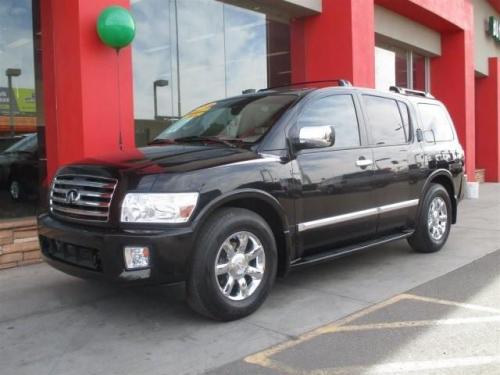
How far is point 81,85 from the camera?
6574mm

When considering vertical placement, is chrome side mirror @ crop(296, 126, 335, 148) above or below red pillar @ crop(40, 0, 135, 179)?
below

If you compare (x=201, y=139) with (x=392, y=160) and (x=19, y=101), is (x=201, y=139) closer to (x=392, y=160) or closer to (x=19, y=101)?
(x=392, y=160)

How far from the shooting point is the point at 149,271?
399cm

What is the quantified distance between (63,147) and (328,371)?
4.69m

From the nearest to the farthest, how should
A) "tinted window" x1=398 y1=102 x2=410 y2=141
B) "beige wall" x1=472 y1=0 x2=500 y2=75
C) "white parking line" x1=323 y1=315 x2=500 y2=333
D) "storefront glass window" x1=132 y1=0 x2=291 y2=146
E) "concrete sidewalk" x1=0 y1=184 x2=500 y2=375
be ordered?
1. "concrete sidewalk" x1=0 y1=184 x2=500 y2=375
2. "white parking line" x1=323 y1=315 x2=500 y2=333
3. "tinted window" x1=398 y1=102 x2=410 y2=141
4. "storefront glass window" x1=132 y1=0 x2=291 y2=146
5. "beige wall" x1=472 y1=0 x2=500 y2=75

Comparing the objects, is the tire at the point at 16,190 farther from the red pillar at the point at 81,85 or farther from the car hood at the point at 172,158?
the car hood at the point at 172,158

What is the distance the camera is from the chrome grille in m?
4.16

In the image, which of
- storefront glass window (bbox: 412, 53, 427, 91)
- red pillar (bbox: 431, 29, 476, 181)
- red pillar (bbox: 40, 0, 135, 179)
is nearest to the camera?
red pillar (bbox: 40, 0, 135, 179)

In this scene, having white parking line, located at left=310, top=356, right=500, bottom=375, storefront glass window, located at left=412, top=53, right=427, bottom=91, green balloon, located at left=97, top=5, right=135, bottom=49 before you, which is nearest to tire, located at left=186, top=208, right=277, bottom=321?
white parking line, located at left=310, top=356, right=500, bottom=375

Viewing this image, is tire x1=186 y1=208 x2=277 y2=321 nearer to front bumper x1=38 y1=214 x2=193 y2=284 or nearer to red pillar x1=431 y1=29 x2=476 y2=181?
front bumper x1=38 y1=214 x2=193 y2=284

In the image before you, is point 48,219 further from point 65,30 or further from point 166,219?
point 65,30

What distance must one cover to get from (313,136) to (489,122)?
16956 mm

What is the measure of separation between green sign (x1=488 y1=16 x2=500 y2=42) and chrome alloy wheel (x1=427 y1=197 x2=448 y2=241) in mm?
14865

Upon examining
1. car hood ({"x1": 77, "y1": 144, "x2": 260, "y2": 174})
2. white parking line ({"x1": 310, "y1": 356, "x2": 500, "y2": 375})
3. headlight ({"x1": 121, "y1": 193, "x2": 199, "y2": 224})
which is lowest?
white parking line ({"x1": 310, "y1": 356, "x2": 500, "y2": 375})
